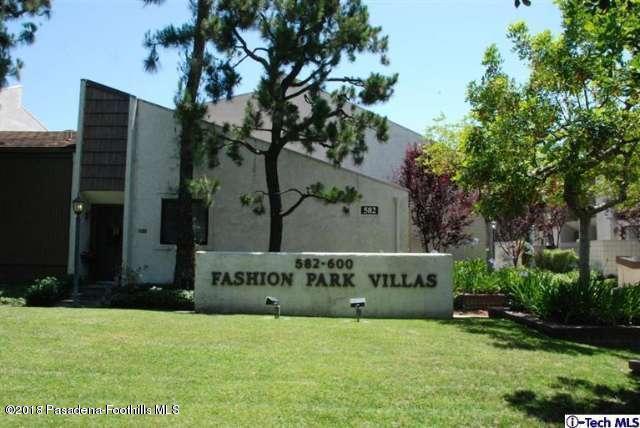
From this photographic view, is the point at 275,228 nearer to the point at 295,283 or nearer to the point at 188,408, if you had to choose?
the point at 295,283

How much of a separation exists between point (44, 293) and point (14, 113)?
47.6ft

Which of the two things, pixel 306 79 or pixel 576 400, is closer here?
pixel 576 400

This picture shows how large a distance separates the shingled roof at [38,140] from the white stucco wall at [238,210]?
287cm

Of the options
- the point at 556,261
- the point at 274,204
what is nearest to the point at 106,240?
the point at 274,204

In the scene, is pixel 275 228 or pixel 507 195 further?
pixel 275 228

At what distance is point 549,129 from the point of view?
10.9 metres

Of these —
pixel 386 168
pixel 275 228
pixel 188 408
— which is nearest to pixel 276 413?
pixel 188 408

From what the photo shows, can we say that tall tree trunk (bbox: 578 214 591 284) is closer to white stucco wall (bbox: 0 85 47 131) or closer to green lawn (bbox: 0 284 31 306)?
green lawn (bbox: 0 284 31 306)

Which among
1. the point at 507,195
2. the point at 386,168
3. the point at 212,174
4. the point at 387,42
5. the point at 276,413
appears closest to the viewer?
the point at 276,413

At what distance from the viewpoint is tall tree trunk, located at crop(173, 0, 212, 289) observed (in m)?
15.3

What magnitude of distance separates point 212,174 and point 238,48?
3.97 meters

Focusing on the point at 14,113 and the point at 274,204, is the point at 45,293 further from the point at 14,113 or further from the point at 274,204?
the point at 14,113

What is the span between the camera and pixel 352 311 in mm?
12781

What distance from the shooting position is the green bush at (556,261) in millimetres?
26491
